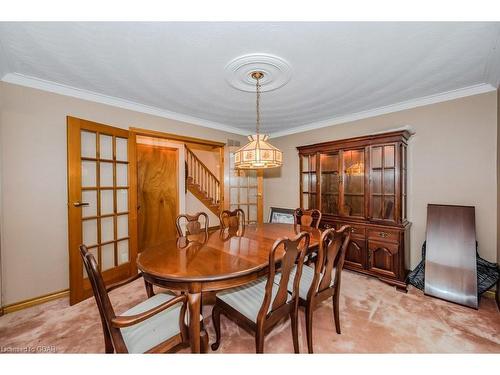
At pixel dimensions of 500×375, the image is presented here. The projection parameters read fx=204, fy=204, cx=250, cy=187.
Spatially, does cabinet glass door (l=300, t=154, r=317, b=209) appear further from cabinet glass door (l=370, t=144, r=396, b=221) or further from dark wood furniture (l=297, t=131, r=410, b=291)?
cabinet glass door (l=370, t=144, r=396, b=221)

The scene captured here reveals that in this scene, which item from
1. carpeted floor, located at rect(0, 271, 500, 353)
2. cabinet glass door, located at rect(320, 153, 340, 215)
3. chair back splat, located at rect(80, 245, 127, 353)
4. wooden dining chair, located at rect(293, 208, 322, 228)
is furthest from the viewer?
cabinet glass door, located at rect(320, 153, 340, 215)

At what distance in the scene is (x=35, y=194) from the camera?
2240mm

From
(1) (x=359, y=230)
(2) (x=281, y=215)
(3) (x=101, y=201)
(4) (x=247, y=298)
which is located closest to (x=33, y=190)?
(3) (x=101, y=201)

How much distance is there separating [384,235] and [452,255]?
679 millimetres

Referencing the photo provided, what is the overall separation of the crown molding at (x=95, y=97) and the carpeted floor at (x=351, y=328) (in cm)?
239

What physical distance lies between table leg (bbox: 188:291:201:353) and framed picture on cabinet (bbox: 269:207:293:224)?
3.07m

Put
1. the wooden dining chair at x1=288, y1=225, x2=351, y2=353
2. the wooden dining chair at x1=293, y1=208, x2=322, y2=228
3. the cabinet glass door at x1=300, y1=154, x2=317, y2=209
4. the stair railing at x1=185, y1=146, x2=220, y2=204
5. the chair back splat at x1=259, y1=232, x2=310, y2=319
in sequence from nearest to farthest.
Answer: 1. the chair back splat at x1=259, y1=232, x2=310, y2=319
2. the wooden dining chair at x1=288, y1=225, x2=351, y2=353
3. the wooden dining chair at x1=293, y1=208, x2=322, y2=228
4. the cabinet glass door at x1=300, y1=154, x2=317, y2=209
5. the stair railing at x1=185, y1=146, x2=220, y2=204

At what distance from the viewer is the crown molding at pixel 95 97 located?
2131 mm

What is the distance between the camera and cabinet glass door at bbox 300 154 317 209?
3.60 m

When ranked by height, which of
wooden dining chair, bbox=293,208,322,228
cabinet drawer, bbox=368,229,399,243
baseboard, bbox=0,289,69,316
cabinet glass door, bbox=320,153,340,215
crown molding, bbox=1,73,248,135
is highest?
crown molding, bbox=1,73,248,135

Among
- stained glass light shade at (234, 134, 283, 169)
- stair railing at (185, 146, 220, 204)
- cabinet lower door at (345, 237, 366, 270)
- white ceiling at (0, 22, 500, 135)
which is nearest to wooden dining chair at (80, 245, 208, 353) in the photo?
stained glass light shade at (234, 134, 283, 169)

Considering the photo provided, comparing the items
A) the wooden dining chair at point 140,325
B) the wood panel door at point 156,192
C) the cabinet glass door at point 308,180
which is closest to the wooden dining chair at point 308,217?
the cabinet glass door at point 308,180
